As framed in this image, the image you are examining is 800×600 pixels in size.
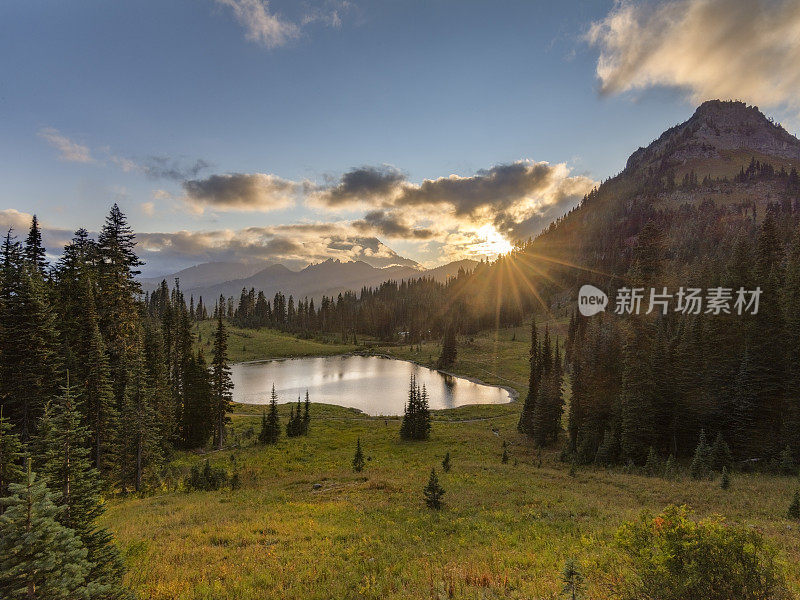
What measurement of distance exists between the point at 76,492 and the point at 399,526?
13.9 meters

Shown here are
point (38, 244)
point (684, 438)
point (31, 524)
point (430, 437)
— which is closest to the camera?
point (31, 524)

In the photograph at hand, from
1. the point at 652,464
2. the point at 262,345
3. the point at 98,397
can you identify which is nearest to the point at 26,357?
the point at 98,397

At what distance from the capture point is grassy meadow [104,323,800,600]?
11.7 m

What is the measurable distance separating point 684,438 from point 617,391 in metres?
7.29

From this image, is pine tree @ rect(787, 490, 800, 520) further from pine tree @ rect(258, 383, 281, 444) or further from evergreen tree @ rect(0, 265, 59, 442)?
evergreen tree @ rect(0, 265, 59, 442)

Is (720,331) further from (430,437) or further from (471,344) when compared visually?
(471,344)

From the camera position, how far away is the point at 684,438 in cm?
3531

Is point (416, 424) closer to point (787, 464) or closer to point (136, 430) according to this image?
point (136, 430)

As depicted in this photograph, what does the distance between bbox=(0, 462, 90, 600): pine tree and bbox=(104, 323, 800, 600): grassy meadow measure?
253 inches

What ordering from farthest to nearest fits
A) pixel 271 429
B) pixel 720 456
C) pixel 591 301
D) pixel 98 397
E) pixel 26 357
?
pixel 591 301 < pixel 271 429 < pixel 98 397 < pixel 720 456 < pixel 26 357

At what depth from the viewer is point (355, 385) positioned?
99500 millimetres

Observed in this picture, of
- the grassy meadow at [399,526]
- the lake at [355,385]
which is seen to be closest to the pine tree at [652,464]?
the grassy meadow at [399,526]

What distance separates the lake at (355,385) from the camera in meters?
83.8

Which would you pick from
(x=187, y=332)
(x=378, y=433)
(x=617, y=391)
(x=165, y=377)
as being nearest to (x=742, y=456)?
(x=617, y=391)
